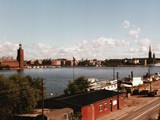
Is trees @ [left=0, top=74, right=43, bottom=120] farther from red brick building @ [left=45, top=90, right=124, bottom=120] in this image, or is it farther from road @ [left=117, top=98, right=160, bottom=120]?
road @ [left=117, top=98, right=160, bottom=120]

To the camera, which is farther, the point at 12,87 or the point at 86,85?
the point at 86,85

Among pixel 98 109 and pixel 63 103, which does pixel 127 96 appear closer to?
pixel 98 109

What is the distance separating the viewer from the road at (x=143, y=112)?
44.1m

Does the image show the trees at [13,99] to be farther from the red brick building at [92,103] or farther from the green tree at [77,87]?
the green tree at [77,87]

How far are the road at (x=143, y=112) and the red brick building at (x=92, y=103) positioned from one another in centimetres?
372

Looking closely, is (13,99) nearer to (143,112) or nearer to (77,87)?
(143,112)

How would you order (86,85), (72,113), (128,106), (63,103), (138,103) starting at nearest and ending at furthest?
(72,113), (63,103), (128,106), (138,103), (86,85)

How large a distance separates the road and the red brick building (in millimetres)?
3722

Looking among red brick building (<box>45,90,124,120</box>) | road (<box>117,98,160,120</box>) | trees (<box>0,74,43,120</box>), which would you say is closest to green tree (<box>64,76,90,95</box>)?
red brick building (<box>45,90,124,120</box>)

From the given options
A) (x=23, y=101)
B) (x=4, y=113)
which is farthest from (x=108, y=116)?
(x=4, y=113)

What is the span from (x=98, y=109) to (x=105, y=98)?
3.34 meters

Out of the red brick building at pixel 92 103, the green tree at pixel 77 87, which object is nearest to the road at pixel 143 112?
the red brick building at pixel 92 103

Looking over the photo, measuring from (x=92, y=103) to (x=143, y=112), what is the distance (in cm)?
1142

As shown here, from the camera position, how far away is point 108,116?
45812 mm
